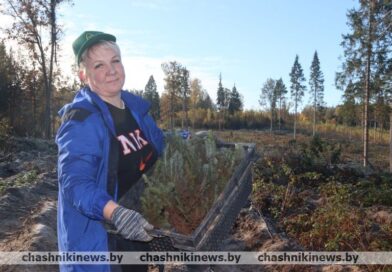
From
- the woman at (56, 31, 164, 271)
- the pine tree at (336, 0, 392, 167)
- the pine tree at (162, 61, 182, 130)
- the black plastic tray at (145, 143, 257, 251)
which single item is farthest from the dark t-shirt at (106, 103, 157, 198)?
the pine tree at (162, 61, 182, 130)

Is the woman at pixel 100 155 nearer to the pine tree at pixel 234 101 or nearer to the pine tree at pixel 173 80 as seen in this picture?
the pine tree at pixel 173 80

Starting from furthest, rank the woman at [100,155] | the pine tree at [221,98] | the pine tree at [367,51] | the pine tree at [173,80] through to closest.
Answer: the pine tree at [221,98]
the pine tree at [173,80]
the pine tree at [367,51]
the woman at [100,155]

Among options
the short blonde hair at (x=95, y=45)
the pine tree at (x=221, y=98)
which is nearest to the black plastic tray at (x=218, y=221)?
the short blonde hair at (x=95, y=45)

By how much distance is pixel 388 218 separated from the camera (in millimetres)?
7168

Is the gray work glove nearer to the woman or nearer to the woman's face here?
the woman

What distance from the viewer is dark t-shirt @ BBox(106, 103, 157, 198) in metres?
2.51

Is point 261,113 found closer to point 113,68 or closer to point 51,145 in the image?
point 51,145

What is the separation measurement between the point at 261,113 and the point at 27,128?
52.0 metres

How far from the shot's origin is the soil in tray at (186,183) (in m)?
2.44

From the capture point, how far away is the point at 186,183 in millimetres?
2596

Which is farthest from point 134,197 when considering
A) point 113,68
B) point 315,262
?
point 315,262

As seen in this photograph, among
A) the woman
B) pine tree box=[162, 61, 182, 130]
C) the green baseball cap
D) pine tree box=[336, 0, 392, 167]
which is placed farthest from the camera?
pine tree box=[162, 61, 182, 130]

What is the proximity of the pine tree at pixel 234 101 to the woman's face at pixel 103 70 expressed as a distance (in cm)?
7855

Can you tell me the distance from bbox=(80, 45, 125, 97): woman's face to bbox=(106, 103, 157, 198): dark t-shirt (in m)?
0.13
